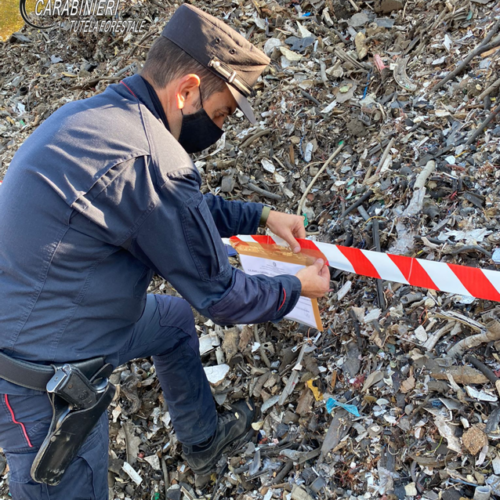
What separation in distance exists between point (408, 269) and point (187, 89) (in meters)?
1.81

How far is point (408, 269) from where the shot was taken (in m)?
2.93

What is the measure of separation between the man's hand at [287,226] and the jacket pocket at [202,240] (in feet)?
3.24

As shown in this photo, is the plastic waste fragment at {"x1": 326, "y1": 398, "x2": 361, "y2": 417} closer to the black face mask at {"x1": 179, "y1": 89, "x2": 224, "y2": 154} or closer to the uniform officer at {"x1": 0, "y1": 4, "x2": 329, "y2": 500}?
the uniform officer at {"x1": 0, "y1": 4, "x2": 329, "y2": 500}

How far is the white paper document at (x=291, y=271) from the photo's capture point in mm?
3145

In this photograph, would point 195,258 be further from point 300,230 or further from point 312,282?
point 300,230

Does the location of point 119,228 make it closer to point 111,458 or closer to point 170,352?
point 170,352

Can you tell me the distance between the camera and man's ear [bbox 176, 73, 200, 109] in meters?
2.35

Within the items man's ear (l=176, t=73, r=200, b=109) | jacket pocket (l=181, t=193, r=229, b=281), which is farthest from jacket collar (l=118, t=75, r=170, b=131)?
jacket pocket (l=181, t=193, r=229, b=281)

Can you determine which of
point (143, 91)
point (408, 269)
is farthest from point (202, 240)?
point (408, 269)

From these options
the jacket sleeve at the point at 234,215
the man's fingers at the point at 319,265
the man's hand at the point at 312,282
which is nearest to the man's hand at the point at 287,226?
the jacket sleeve at the point at 234,215

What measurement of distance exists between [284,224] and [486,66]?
8.74 feet

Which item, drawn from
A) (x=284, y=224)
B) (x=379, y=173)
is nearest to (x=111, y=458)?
(x=284, y=224)

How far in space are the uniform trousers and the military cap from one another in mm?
1660

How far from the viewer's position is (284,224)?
3.21 m
